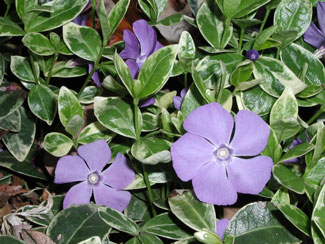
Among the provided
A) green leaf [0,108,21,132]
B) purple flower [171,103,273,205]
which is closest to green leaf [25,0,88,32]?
green leaf [0,108,21,132]

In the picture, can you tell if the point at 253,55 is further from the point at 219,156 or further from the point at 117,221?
the point at 117,221

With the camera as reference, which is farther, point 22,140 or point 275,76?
point 22,140

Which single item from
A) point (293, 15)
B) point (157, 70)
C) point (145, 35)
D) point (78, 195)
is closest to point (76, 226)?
point (78, 195)

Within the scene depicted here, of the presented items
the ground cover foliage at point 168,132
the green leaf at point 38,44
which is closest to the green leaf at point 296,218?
the ground cover foliage at point 168,132

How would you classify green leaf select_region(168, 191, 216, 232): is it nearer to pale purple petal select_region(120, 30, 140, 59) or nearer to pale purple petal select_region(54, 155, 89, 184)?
pale purple petal select_region(54, 155, 89, 184)

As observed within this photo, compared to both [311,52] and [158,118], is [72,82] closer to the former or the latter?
[158,118]

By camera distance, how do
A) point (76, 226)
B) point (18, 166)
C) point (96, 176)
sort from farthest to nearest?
point (18, 166), point (96, 176), point (76, 226)

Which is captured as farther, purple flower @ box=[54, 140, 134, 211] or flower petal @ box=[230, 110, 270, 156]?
purple flower @ box=[54, 140, 134, 211]
